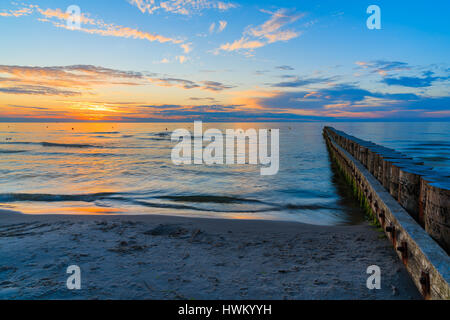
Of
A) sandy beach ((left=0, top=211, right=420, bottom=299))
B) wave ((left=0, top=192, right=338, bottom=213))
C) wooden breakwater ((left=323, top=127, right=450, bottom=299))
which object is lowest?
wave ((left=0, top=192, right=338, bottom=213))

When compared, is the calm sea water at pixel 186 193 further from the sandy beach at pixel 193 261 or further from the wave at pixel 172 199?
the sandy beach at pixel 193 261

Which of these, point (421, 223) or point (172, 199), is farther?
point (172, 199)

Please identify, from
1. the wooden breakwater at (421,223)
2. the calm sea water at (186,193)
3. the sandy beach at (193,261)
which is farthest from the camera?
the calm sea water at (186,193)

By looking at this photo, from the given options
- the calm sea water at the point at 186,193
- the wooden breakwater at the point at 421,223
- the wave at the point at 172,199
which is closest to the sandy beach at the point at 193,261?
the wooden breakwater at the point at 421,223

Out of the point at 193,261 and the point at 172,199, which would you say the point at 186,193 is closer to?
the point at 172,199

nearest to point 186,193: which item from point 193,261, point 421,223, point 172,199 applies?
point 172,199

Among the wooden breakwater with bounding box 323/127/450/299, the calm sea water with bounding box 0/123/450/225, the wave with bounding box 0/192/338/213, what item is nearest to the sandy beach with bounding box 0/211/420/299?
the wooden breakwater with bounding box 323/127/450/299

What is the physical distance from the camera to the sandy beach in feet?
12.4

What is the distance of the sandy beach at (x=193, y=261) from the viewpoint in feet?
12.4

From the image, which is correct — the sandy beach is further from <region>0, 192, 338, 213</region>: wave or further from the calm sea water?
<region>0, 192, 338, 213</region>: wave

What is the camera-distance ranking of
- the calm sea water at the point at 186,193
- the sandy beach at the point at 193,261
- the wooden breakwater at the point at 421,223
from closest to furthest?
the wooden breakwater at the point at 421,223 → the sandy beach at the point at 193,261 → the calm sea water at the point at 186,193

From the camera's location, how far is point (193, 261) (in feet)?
15.7

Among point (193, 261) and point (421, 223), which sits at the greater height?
point (421, 223)
